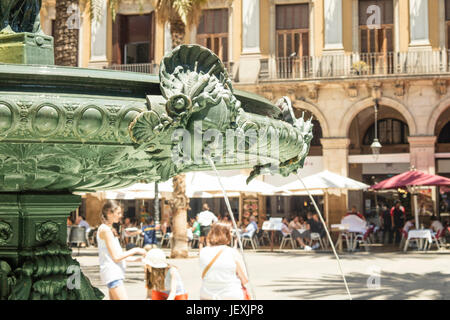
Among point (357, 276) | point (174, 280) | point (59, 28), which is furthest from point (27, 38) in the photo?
point (59, 28)

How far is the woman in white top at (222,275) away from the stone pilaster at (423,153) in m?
23.3

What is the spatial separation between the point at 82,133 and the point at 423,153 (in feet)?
84.6

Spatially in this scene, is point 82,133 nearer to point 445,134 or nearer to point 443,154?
point 443,154

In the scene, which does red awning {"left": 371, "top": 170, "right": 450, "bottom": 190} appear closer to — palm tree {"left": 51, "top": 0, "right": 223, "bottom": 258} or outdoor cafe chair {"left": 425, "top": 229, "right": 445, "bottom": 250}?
outdoor cafe chair {"left": 425, "top": 229, "right": 445, "bottom": 250}

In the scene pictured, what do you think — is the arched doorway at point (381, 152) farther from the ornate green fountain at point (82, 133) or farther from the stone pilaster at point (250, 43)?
the ornate green fountain at point (82, 133)

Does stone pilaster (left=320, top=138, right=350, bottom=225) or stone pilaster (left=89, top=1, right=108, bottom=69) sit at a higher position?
stone pilaster (left=89, top=1, right=108, bottom=69)

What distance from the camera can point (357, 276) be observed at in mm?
14359

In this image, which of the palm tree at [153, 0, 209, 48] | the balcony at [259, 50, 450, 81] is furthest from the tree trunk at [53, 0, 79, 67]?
the balcony at [259, 50, 450, 81]

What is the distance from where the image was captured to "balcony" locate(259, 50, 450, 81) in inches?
1098

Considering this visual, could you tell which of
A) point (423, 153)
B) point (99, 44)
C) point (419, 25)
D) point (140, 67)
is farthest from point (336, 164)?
point (99, 44)

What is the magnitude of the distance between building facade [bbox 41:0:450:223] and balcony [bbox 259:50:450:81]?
0.12 feet

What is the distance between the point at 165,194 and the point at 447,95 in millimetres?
10983

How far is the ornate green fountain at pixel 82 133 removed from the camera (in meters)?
2.98
